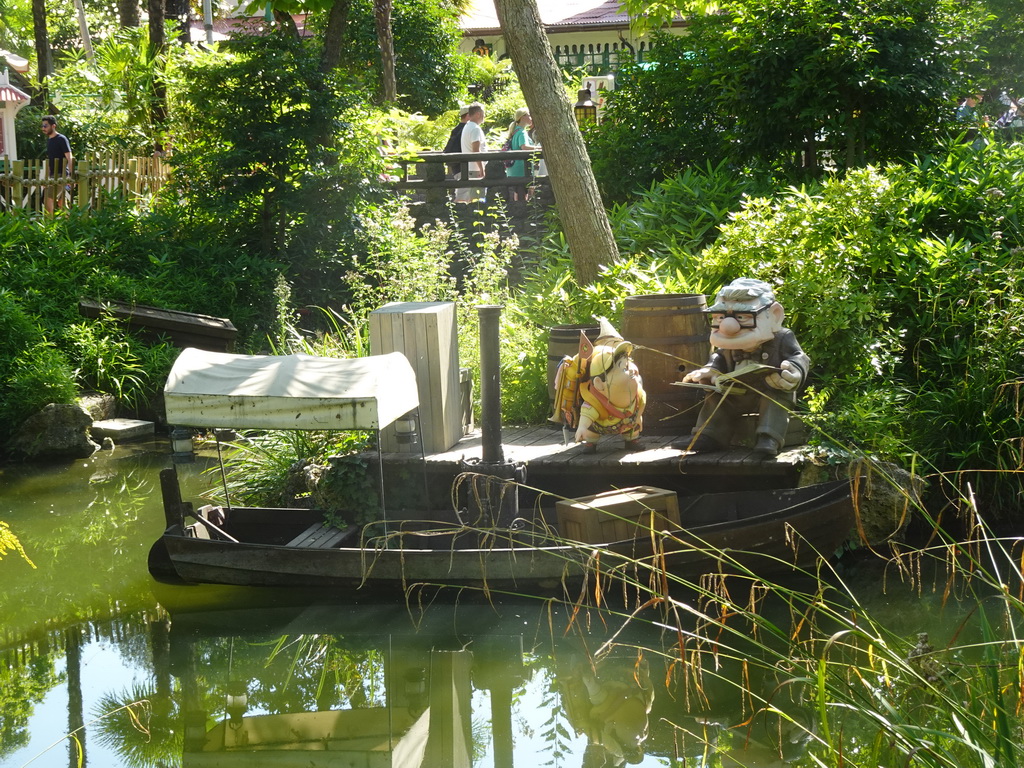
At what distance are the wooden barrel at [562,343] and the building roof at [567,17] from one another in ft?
91.5

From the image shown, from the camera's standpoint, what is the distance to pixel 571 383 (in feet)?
24.6

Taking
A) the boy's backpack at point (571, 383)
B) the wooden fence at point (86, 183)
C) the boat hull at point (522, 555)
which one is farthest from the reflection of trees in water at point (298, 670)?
the wooden fence at point (86, 183)

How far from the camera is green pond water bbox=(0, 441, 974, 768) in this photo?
5.15 metres

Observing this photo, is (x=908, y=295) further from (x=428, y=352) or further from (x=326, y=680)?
(x=326, y=680)

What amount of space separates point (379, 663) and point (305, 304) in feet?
29.1

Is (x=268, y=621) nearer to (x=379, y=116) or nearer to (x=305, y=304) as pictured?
(x=305, y=304)

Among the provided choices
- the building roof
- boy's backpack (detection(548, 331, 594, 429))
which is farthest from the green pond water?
the building roof

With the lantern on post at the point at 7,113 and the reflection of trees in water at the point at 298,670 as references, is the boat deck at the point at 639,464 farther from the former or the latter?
the lantern on post at the point at 7,113

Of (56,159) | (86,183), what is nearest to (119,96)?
(56,159)

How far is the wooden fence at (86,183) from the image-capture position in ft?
51.7

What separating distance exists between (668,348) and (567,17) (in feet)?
102

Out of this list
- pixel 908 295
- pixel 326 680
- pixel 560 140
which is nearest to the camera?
pixel 326 680

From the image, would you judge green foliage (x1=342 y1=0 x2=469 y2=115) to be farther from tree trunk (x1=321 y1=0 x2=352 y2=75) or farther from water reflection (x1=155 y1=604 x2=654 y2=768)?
water reflection (x1=155 y1=604 x2=654 y2=768)

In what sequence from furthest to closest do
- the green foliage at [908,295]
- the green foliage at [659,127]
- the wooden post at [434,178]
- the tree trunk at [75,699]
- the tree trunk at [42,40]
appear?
the tree trunk at [42,40], the wooden post at [434,178], the green foliage at [659,127], the green foliage at [908,295], the tree trunk at [75,699]
